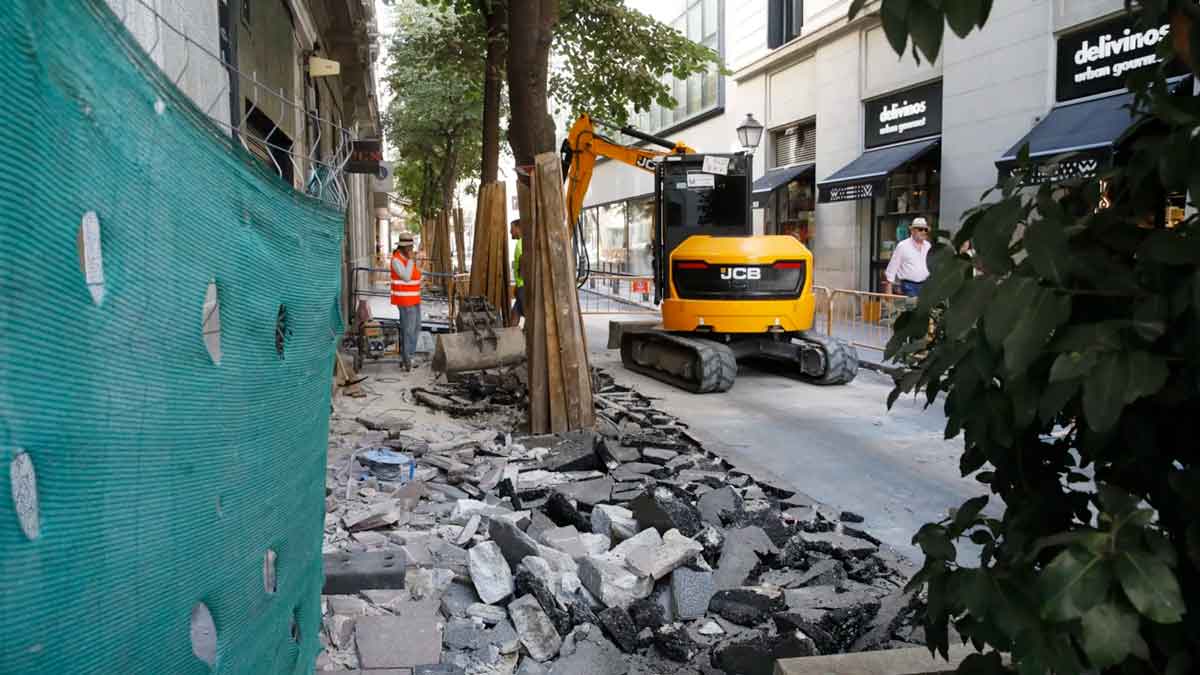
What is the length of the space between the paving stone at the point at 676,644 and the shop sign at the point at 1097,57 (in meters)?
12.3

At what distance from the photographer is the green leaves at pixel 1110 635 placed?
149cm

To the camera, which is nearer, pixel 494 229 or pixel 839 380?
pixel 839 380

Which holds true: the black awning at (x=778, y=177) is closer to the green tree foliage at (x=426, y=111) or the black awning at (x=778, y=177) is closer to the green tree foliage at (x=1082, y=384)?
the green tree foliage at (x=426, y=111)

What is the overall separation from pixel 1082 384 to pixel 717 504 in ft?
17.5

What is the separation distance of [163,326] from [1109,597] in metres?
1.84

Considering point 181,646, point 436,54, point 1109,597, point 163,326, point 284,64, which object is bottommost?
point 181,646

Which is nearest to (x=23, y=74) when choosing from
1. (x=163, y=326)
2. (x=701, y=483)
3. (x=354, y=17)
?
(x=163, y=326)

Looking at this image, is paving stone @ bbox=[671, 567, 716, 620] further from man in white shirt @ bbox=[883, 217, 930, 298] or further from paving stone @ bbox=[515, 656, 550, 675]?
man in white shirt @ bbox=[883, 217, 930, 298]

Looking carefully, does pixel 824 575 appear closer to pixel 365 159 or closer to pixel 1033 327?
pixel 1033 327

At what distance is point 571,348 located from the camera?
368 inches

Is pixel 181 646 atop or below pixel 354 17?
below

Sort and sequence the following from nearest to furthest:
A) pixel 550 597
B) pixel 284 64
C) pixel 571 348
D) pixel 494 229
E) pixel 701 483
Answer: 1. pixel 550 597
2. pixel 701 483
3. pixel 571 348
4. pixel 284 64
5. pixel 494 229

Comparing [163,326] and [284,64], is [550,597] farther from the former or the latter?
[284,64]

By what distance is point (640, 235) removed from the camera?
40.8 meters
